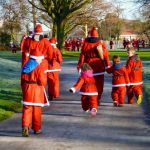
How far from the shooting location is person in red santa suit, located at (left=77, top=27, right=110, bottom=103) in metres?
12.6

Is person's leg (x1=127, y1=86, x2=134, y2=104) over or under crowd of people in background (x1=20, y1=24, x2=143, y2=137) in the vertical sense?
under

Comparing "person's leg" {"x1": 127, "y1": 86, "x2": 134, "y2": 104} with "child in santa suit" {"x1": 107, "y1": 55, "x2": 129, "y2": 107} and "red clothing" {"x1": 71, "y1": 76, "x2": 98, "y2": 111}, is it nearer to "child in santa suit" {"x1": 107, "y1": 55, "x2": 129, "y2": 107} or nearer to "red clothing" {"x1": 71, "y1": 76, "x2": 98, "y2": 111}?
"child in santa suit" {"x1": 107, "y1": 55, "x2": 129, "y2": 107}

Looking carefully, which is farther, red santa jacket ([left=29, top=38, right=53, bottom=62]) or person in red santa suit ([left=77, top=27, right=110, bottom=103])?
red santa jacket ([left=29, top=38, right=53, bottom=62])

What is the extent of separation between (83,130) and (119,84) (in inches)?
157

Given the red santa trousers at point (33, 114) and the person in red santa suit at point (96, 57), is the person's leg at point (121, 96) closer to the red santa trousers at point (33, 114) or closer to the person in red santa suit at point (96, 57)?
the person in red santa suit at point (96, 57)

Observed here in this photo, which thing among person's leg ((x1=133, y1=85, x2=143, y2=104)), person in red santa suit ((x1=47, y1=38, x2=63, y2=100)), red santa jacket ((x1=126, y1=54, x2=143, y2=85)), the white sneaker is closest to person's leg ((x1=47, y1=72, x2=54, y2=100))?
person in red santa suit ((x1=47, y1=38, x2=63, y2=100))

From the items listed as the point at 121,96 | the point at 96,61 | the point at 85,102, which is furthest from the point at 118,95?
the point at 85,102

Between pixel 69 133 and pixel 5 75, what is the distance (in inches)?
507

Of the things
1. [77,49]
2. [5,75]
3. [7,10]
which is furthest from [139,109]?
[7,10]

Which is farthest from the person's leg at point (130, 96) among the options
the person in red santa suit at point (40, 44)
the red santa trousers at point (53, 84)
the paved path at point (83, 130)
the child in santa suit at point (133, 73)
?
the person in red santa suit at point (40, 44)

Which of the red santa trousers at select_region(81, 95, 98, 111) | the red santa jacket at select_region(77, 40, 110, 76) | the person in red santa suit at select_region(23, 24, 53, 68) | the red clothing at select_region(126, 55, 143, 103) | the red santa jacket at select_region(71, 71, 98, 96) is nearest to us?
the red santa trousers at select_region(81, 95, 98, 111)

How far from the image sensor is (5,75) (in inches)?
863

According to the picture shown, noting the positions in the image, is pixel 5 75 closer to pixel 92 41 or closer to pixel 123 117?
pixel 92 41

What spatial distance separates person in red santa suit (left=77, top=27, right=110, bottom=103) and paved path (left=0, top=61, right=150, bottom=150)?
790mm
